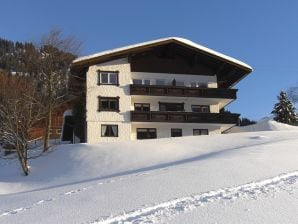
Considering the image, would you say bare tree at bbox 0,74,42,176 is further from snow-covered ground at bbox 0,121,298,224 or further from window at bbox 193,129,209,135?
window at bbox 193,129,209,135

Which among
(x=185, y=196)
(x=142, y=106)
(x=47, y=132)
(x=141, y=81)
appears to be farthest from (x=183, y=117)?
(x=185, y=196)

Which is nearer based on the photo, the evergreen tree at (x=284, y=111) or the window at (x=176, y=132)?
the window at (x=176, y=132)

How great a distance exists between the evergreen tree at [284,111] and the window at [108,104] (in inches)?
923

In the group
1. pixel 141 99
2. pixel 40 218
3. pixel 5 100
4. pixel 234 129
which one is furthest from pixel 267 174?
pixel 234 129

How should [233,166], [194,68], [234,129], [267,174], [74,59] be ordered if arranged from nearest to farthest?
[267,174] < [233,166] < [74,59] < [194,68] < [234,129]

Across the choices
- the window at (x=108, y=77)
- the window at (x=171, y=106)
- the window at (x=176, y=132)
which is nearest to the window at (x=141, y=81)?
the window at (x=108, y=77)

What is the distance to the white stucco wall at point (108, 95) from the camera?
38.6 metres

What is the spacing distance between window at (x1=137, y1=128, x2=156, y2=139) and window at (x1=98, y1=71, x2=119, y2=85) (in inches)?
180

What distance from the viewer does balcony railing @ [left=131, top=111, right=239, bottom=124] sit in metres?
39.1

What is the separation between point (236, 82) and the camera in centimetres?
4588

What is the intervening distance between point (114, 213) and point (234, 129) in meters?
39.4

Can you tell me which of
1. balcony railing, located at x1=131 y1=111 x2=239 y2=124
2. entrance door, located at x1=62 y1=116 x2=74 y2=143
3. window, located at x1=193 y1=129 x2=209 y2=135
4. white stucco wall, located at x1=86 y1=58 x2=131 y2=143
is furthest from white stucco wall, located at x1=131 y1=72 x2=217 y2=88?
entrance door, located at x1=62 y1=116 x2=74 y2=143

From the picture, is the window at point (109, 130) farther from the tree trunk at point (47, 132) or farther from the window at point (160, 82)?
the window at point (160, 82)

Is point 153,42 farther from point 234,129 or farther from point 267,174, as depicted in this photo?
point 267,174
